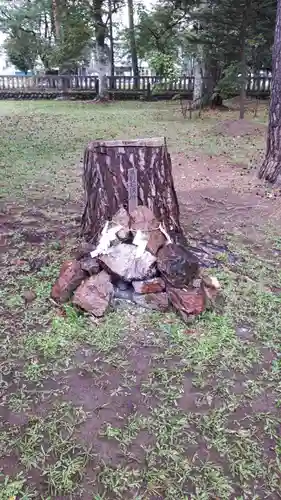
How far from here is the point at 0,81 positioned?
56.7ft

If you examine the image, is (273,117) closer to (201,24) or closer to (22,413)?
(22,413)

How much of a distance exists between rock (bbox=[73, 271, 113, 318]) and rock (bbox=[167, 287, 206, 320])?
0.37 m

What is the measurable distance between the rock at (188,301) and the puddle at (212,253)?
2.05 ft

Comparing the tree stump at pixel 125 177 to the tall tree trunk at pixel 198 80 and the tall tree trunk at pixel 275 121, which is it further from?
the tall tree trunk at pixel 198 80

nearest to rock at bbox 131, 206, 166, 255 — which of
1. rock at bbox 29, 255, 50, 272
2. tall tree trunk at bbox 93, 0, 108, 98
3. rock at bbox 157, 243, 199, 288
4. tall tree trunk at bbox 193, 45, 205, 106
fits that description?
rock at bbox 157, 243, 199, 288

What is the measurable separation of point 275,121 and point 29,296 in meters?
3.49

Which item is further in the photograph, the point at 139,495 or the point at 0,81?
the point at 0,81

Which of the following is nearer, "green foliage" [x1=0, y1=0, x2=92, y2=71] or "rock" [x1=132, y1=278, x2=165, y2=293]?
"rock" [x1=132, y1=278, x2=165, y2=293]

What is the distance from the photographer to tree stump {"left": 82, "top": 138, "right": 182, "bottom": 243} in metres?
2.70

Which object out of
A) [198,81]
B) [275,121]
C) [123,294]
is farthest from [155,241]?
[198,81]

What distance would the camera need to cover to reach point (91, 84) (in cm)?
1658

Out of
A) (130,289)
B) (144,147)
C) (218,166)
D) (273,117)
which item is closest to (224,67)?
(218,166)

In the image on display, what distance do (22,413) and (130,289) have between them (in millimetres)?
981

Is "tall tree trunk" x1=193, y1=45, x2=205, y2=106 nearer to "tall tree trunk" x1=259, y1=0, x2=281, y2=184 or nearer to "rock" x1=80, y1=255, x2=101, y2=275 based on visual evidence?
"tall tree trunk" x1=259, y1=0, x2=281, y2=184
